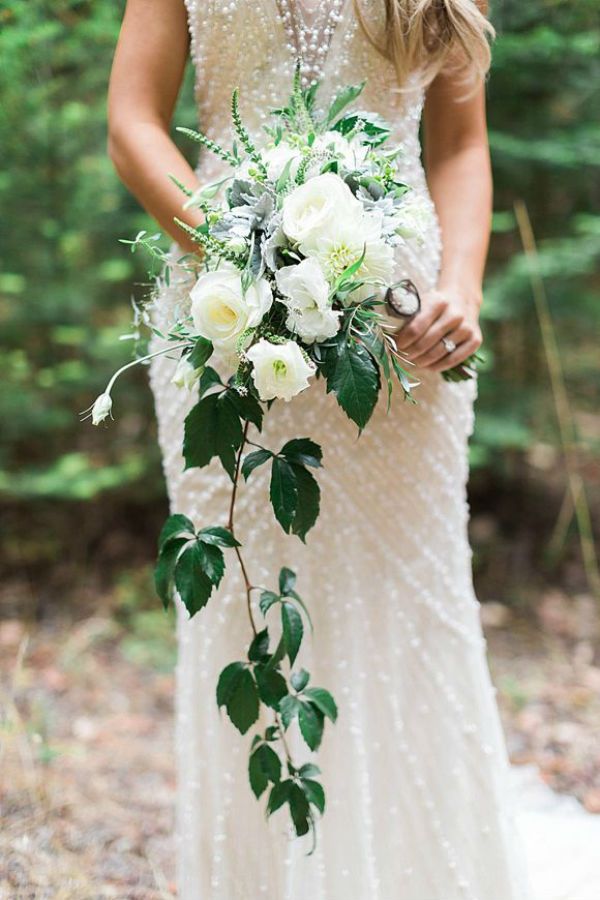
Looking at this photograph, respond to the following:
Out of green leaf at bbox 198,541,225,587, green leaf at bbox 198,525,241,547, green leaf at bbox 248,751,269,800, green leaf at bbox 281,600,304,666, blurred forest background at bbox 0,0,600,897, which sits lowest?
green leaf at bbox 248,751,269,800

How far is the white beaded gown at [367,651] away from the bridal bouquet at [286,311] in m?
0.23

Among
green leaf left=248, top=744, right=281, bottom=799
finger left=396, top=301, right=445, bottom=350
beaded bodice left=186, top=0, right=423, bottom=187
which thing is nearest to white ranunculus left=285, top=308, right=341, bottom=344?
finger left=396, top=301, right=445, bottom=350

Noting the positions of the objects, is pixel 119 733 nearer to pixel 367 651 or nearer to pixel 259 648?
pixel 367 651

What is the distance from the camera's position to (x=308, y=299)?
0.91 metres

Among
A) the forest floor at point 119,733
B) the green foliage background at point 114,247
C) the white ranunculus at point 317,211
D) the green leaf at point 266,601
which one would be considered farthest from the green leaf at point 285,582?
the green foliage background at point 114,247

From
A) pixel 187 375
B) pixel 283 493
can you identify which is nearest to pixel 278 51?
pixel 187 375

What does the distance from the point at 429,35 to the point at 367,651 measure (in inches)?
39.5

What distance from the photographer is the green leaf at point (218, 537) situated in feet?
3.51

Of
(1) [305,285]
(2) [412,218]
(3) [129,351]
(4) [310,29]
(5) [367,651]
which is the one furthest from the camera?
(3) [129,351]

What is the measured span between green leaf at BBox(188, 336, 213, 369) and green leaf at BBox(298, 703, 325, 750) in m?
0.49

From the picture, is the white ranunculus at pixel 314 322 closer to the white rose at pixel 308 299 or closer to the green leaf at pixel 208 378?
the white rose at pixel 308 299

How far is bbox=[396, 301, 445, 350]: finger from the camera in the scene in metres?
1.17

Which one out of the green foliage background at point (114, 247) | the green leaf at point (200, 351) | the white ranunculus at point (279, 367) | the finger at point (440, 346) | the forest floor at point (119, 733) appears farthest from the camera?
the green foliage background at point (114, 247)

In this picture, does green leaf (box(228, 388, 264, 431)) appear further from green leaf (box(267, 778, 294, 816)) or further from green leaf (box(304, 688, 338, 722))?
green leaf (box(267, 778, 294, 816))
